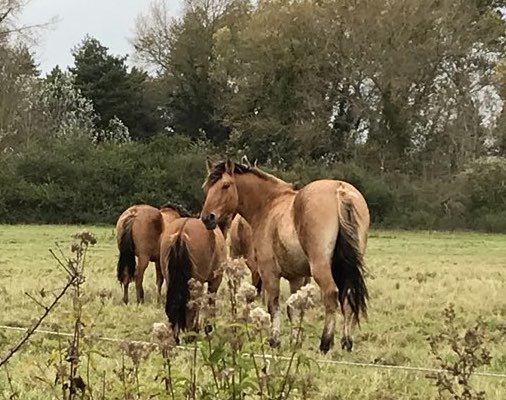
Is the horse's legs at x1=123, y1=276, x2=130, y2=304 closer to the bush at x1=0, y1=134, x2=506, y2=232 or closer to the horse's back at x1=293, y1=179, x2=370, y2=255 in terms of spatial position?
the horse's back at x1=293, y1=179, x2=370, y2=255

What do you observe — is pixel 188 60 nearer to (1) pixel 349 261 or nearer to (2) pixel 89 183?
(2) pixel 89 183

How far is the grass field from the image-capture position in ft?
18.5

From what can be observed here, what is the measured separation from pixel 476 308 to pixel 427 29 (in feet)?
87.9

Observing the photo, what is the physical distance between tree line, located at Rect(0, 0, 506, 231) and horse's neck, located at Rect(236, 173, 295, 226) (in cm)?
2425

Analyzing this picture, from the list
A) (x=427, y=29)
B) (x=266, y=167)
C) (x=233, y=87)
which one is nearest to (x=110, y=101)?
(x=233, y=87)

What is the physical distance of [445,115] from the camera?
3603 centimetres

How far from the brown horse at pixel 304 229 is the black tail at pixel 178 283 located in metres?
0.37

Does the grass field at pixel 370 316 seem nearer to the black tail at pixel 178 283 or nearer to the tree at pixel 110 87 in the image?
the black tail at pixel 178 283

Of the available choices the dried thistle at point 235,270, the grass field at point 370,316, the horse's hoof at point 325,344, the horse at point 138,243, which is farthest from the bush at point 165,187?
the dried thistle at point 235,270

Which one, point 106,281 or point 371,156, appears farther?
point 371,156

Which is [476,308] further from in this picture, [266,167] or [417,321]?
[266,167]

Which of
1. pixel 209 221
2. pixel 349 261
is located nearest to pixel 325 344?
pixel 349 261

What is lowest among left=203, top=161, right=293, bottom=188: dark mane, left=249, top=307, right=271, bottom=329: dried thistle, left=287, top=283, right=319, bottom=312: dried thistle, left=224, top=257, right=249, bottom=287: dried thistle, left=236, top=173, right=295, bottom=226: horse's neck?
left=249, top=307, right=271, bottom=329: dried thistle

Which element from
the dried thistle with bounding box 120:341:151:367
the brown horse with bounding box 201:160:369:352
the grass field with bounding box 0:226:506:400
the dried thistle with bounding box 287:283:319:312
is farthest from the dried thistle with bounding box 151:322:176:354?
the brown horse with bounding box 201:160:369:352
